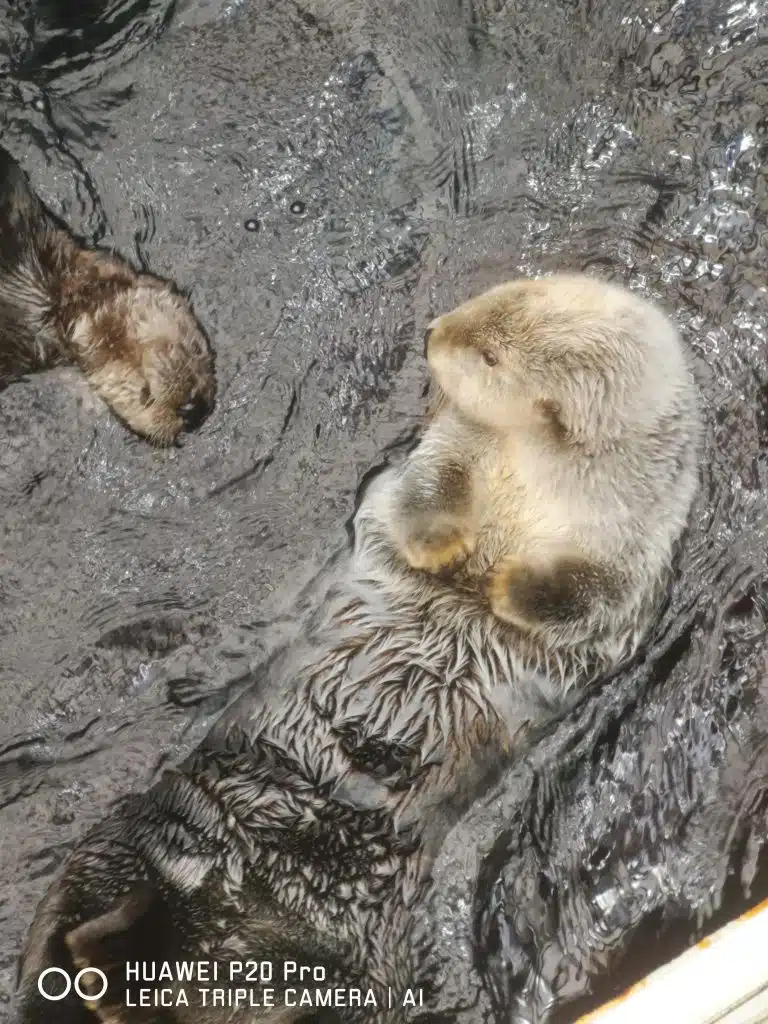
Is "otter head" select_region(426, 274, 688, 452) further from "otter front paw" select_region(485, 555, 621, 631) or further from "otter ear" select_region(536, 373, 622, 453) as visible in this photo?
"otter front paw" select_region(485, 555, 621, 631)

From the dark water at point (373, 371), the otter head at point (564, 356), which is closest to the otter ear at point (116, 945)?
the dark water at point (373, 371)

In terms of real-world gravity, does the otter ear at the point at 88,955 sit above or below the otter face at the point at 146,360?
below

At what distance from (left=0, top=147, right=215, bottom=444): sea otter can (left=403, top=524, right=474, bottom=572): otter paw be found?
0.79 meters

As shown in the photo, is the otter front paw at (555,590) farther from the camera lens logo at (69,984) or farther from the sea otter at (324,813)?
the camera lens logo at (69,984)

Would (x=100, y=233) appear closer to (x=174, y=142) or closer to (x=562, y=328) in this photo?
(x=174, y=142)

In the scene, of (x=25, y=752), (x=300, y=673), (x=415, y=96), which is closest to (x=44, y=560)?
(x=25, y=752)

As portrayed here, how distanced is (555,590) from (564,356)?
624 millimetres

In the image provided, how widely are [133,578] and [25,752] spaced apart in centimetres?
60

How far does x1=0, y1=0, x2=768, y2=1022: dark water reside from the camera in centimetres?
270

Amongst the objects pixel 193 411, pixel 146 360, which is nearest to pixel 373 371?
pixel 193 411

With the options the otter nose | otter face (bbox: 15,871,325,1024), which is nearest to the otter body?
the otter nose

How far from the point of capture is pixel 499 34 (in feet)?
9.91

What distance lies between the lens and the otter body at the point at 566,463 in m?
2.36

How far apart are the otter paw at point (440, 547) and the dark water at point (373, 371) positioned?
0.40 metres
